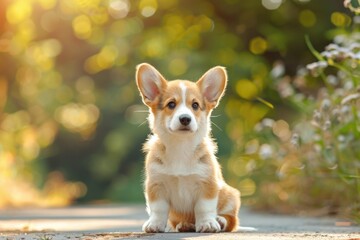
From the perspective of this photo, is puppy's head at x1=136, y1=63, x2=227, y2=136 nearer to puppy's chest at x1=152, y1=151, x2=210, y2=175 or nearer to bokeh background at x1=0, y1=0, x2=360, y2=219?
puppy's chest at x1=152, y1=151, x2=210, y2=175

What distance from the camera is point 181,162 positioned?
6.58m

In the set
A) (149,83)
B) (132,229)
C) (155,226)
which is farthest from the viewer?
(132,229)

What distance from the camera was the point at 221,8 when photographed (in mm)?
16859

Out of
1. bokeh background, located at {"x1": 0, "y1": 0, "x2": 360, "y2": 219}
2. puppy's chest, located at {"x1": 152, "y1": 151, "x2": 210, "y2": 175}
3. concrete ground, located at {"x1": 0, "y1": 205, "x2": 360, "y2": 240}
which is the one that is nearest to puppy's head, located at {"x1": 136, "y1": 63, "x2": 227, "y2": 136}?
puppy's chest, located at {"x1": 152, "y1": 151, "x2": 210, "y2": 175}

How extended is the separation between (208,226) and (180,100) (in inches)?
37.5

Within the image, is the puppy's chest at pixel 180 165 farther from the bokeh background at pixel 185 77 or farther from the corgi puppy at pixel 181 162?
the bokeh background at pixel 185 77

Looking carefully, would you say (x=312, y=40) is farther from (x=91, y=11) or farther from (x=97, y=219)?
(x=97, y=219)

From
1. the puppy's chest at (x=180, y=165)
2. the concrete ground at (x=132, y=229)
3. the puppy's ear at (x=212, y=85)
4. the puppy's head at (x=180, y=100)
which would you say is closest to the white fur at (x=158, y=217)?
the concrete ground at (x=132, y=229)

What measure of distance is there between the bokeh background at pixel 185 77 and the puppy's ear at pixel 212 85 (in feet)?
4.10

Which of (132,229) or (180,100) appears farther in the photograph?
(132,229)

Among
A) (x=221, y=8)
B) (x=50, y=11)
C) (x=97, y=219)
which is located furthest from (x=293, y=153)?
(x=50, y=11)

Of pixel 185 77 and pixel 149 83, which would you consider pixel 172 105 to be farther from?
pixel 185 77

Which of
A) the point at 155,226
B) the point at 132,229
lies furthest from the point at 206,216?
the point at 132,229

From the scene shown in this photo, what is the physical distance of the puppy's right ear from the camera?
6.79 metres
